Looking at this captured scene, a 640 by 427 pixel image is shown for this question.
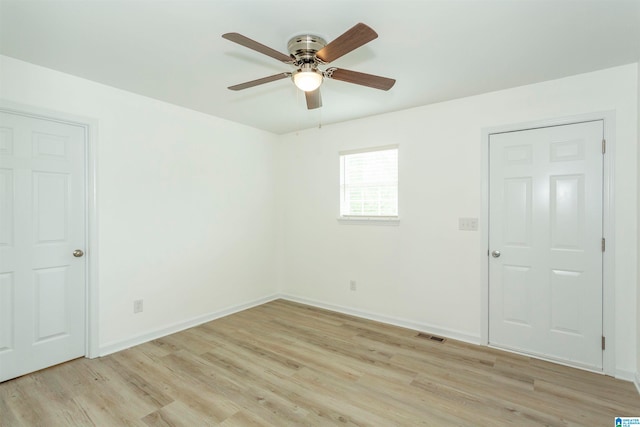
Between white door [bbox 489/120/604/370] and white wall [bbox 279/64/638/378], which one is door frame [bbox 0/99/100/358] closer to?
white wall [bbox 279/64/638/378]

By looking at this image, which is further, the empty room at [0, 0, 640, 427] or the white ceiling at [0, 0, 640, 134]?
the empty room at [0, 0, 640, 427]

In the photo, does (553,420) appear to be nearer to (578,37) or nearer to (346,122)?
→ (578,37)

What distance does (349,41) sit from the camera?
1668 millimetres

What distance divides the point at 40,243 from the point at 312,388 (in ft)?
8.45

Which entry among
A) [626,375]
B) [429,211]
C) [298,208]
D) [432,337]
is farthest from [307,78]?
[626,375]

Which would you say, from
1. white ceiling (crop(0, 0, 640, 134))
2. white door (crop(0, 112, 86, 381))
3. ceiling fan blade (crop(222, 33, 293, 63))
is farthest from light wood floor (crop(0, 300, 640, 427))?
white ceiling (crop(0, 0, 640, 134))

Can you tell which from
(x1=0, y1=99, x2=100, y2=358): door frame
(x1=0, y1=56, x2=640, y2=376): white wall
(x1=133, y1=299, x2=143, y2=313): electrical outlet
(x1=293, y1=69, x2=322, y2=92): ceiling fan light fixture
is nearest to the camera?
(x1=293, y1=69, x2=322, y2=92): ceiling fan light fixture

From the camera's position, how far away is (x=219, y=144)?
3975 mm

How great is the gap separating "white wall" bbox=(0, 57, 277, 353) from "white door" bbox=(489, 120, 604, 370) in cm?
303

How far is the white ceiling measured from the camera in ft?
5.99

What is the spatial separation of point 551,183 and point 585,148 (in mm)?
374

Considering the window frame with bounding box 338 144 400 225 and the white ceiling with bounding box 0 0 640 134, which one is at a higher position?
the white ceiling with bounding box 0 0 640 134

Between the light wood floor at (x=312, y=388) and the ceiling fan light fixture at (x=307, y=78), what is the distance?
218 cm

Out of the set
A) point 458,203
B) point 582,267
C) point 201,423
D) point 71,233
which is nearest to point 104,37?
point 71,233
